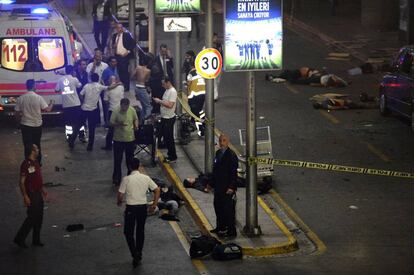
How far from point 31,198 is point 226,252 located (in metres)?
3.18

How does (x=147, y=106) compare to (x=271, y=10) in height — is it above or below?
Answer: below

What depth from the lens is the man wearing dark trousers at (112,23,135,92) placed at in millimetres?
30609

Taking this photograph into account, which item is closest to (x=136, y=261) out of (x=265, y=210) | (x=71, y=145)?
(x=265, y=210)

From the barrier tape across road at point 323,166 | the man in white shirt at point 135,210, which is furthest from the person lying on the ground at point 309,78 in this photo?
the man in white shirt at point 135,210

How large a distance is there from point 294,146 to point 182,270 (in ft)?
29.9

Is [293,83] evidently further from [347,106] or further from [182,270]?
[182,270]

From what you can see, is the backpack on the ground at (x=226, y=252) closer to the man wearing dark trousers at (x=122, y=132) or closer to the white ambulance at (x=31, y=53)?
the man wearing dark trousers at (x=122, y=132)

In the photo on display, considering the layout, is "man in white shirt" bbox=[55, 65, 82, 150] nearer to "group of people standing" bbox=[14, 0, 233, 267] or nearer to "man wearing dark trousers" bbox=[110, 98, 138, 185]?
"group of people standing" bbox=[14, 0, 233, 267]

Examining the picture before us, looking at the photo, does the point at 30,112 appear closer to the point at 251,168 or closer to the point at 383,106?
the point at 251,168

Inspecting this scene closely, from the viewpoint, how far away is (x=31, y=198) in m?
16.9

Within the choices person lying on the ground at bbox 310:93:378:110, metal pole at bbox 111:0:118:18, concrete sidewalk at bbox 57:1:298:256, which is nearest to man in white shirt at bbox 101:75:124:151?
concrete sidewalk at bbox 57:1:298:256

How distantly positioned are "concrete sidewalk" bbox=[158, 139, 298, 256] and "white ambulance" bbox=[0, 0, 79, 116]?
5444 mm

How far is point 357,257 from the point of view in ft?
52.7

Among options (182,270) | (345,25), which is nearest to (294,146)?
(182,270)
